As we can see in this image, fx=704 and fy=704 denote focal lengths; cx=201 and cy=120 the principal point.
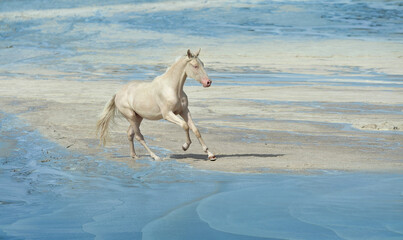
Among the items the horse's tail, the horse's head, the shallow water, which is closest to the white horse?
the horse's head

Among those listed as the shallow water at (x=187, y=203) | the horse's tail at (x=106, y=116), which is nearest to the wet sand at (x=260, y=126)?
the horse's tail at (x=106, y=116)

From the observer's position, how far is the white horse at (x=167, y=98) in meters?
9.30

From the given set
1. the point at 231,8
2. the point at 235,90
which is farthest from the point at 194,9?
the point at 235,90

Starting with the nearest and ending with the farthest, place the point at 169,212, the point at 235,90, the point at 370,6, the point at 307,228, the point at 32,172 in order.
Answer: the point at 307,228, the point at 169,212, the point at 32,172, the point at 235,90, the point at 370,6

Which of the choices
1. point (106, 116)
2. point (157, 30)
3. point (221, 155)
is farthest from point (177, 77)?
point (157, 30)

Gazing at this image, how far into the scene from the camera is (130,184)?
25.3ft

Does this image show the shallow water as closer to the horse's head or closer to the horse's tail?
the horse's head

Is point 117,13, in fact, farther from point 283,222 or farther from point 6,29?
point 283,222

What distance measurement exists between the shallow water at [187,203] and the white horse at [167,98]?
667mm

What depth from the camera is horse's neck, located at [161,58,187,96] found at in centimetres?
939

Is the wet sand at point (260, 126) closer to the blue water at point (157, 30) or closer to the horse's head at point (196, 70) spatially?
the horse's head at point (196, 70)

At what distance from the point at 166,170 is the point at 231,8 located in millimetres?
64029

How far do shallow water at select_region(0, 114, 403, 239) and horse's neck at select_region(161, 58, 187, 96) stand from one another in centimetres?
104

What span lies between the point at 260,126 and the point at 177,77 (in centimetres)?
433
